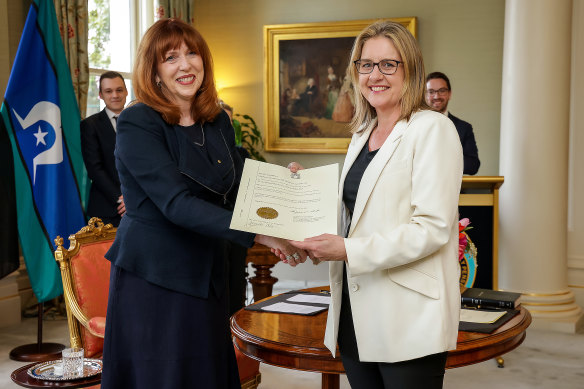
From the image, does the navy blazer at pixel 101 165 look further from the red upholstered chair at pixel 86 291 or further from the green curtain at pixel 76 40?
the red upholstered chair at pixel 86 291

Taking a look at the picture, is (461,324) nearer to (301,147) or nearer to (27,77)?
(27,77)

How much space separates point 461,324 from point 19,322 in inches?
178

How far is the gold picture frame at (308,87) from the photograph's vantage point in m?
8.05

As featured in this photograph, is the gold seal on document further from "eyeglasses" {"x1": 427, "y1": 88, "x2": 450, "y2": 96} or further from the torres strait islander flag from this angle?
"eyeglasses" {"x1": 427, "y1": 88, "x2": 450, "y2": 96}

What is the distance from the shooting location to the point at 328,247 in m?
1.86

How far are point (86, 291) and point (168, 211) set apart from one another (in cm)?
132

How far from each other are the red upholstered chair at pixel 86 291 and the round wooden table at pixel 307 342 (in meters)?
0.62

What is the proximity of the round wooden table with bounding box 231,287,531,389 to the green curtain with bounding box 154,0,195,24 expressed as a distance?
219 inches

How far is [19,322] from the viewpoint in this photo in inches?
233

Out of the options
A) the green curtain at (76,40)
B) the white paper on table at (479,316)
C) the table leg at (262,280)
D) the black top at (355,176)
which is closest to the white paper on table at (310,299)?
the white paper on table at (479,316)

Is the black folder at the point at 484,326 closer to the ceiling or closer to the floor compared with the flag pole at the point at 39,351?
closer to the ceiling

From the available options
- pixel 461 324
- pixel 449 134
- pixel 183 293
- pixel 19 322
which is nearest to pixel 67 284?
pixel 183 293

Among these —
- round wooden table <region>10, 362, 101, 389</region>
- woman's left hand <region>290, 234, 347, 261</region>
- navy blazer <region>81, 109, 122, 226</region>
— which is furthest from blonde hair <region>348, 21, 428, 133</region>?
navy blazer <region>81, 109, 122, 226</region>

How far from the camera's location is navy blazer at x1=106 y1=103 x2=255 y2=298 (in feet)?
6.52
